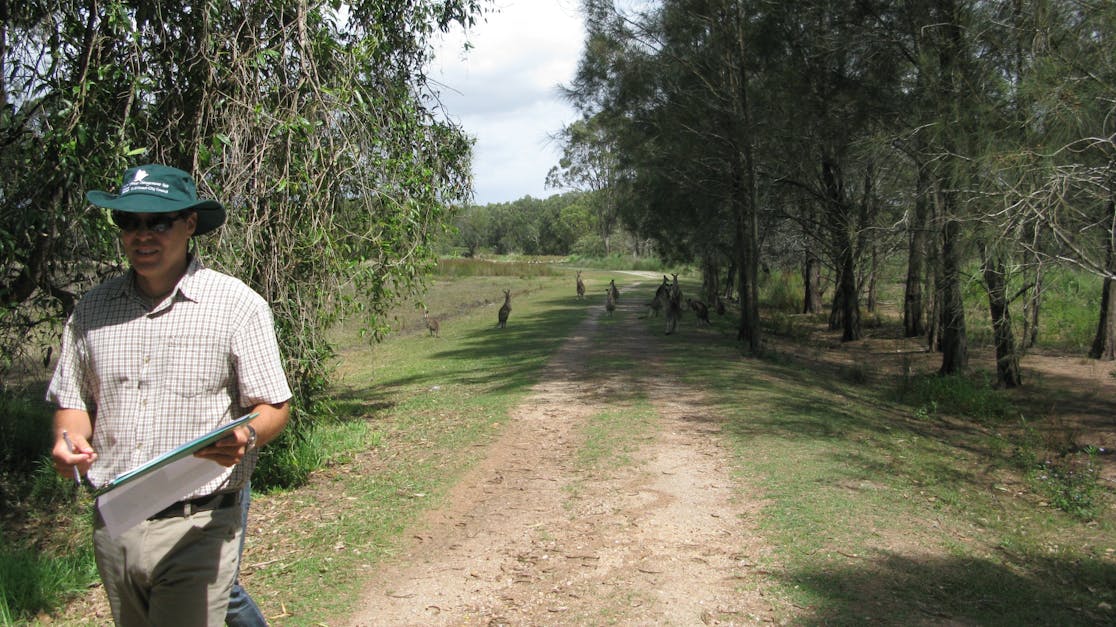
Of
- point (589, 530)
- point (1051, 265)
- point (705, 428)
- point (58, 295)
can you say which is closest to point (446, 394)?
point (705, 428)

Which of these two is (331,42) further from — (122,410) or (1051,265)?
(1051,265)

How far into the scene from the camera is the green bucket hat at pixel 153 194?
9.32 ft

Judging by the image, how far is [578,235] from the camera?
113000 mm

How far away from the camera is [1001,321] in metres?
12.0

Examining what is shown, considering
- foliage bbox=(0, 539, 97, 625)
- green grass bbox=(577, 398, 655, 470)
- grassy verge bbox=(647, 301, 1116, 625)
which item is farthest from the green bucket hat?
green grass bbox=(577, 398, 655, 470)

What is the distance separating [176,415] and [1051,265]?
363 inches

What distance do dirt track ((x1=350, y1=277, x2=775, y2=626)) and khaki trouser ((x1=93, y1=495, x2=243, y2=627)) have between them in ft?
7.10

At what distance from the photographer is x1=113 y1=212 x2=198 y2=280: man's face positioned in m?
2.90

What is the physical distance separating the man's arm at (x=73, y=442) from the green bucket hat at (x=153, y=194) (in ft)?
2.46

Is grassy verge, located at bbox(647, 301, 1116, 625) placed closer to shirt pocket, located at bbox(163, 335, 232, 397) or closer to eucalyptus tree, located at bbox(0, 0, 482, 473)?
shirt pocket, located at bbox(163, 335, 232, 397)

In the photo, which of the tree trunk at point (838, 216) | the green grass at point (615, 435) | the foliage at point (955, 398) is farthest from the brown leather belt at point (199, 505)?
the tree trunk at point (838, 216)

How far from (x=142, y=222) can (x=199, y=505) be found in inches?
40.1

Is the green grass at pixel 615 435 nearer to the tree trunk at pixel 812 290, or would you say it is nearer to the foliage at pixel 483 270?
the tree trunk at pixel 812 290

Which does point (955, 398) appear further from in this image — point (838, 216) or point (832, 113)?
point (832, 113)
